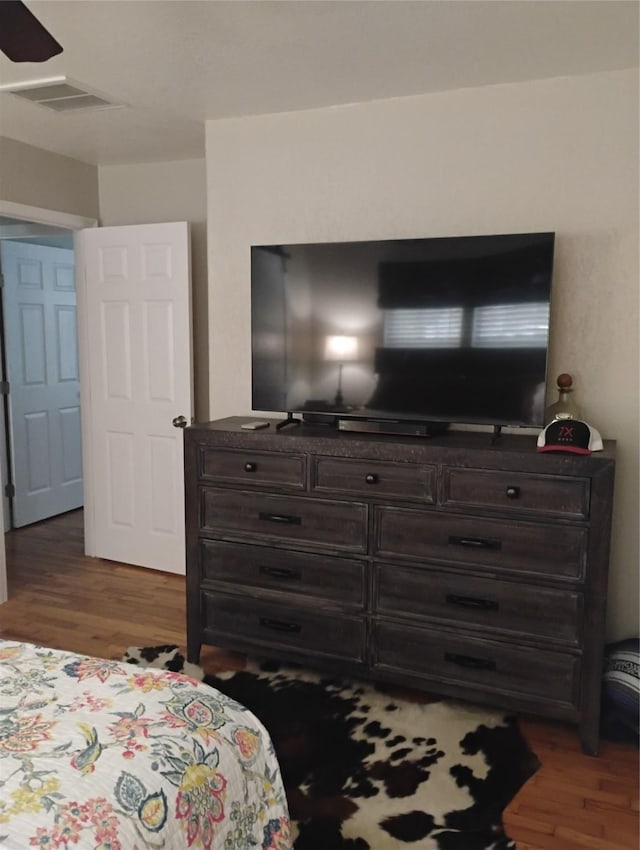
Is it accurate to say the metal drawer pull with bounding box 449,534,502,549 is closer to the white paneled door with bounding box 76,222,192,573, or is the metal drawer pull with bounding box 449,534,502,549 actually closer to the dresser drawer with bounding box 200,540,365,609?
the dresser drawer with bounding box 200,540,365,609

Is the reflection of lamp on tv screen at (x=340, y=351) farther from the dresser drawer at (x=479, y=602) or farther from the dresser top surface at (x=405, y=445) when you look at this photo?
the dresser drawer at (x=479, y=602)

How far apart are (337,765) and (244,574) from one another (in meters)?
0.88

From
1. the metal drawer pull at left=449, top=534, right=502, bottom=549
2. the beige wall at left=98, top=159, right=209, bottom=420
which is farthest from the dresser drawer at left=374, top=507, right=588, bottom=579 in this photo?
the beige wall at left=98, top=159, right=209, bottom=420

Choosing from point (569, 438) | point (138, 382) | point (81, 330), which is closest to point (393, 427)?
point (569, 438)

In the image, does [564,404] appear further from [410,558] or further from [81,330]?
[81,330]

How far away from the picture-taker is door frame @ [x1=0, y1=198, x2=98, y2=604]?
382 centimetres

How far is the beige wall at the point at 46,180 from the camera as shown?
379 cm

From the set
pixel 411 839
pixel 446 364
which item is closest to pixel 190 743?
pixel 411 839

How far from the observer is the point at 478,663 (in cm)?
261

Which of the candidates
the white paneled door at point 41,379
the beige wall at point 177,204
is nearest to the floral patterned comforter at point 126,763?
the beige wall at point 177,204

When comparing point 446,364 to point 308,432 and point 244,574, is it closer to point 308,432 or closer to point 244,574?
point 308,432

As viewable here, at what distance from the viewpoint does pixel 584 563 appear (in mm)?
2432

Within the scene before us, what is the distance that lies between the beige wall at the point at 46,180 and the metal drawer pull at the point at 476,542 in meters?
3.00

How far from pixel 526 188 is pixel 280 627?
2.10 m
